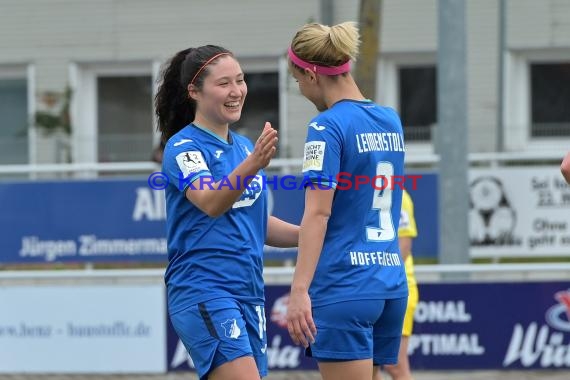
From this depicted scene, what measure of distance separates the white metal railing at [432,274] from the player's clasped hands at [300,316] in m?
4.67

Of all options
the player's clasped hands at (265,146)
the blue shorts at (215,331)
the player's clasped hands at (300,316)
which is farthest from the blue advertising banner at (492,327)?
the player's clasped hands at (265,146)

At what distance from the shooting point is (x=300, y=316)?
14.2ft

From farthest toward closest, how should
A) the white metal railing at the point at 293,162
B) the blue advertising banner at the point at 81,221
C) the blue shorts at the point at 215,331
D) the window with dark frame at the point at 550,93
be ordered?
the window with dark frame at the point at 550,93 → the blue advertising banner at the point at 81,221 → the white metal railing at the point at 293,162 → the blue shorts at the point at 215,331

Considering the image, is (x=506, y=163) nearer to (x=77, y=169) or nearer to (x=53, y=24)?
(x=77, y=169)

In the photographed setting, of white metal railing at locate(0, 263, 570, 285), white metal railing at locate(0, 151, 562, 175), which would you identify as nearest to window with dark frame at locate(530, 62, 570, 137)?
white metal railing at locate(0, 151, 562, 175)

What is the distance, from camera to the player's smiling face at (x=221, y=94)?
15.2ft

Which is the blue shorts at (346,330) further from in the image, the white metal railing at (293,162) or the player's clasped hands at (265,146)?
the white metal railing at (293,162)

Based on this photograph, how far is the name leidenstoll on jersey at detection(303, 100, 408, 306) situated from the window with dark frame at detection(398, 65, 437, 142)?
12.0m

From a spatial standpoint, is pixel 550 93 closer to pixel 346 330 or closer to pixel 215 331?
pixel 346 330

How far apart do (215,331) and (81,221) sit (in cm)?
821

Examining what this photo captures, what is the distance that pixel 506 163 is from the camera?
41.0ft

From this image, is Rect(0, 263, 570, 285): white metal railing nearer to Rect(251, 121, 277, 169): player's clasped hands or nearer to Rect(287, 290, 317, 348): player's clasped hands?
Rect(287, 290, 317, 348): player's clasped hands

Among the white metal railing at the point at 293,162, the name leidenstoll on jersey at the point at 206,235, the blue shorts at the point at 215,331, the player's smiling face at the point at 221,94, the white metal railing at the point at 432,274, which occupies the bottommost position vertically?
the white metal railing at the point at 432,274

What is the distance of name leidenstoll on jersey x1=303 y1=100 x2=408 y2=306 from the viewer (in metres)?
4.46
